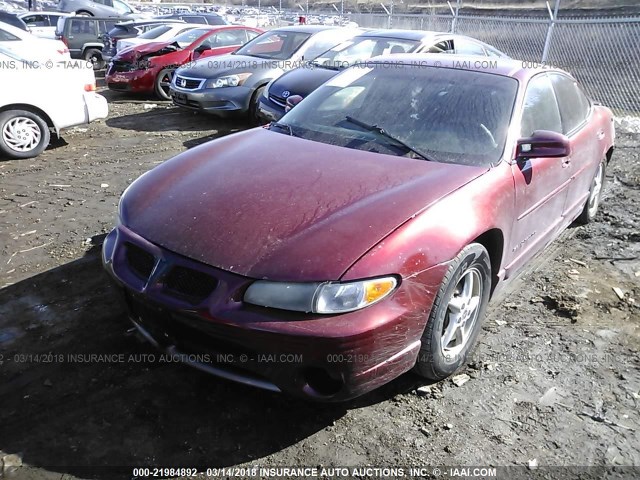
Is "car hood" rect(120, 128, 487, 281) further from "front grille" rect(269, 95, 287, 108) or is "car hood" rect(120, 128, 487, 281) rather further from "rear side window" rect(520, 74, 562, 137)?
"front grille" rect(269, 95, 287, 108)

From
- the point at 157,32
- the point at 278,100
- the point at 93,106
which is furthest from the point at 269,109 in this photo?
the point at 157,32

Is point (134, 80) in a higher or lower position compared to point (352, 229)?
lower

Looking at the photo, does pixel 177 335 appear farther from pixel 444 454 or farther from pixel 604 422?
Result: pixel 604 422

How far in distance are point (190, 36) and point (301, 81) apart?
4.98 m

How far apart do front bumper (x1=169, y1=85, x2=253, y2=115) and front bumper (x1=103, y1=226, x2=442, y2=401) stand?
6.35m

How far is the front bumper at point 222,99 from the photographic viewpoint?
852 centimetres

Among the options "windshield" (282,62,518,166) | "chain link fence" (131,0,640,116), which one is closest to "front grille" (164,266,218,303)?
"windshield" (282,62,518,166)

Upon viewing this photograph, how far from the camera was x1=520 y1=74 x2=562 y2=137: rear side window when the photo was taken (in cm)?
347

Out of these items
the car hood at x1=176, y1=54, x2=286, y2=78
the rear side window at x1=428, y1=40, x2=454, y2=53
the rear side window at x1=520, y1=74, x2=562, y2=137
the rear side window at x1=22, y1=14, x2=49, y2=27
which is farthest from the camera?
the rear side window at x1=22, y1=14, x2=49, y2=27

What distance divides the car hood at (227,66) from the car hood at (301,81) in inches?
40.8

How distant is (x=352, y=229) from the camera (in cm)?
246

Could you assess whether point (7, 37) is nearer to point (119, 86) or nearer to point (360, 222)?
point (119, 86)

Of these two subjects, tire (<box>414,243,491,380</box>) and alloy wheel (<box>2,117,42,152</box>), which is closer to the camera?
tire (<box>414,243,491,380</box>)

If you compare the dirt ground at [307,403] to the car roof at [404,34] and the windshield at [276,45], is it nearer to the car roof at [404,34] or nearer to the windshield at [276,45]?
the car roof at [404,34]
